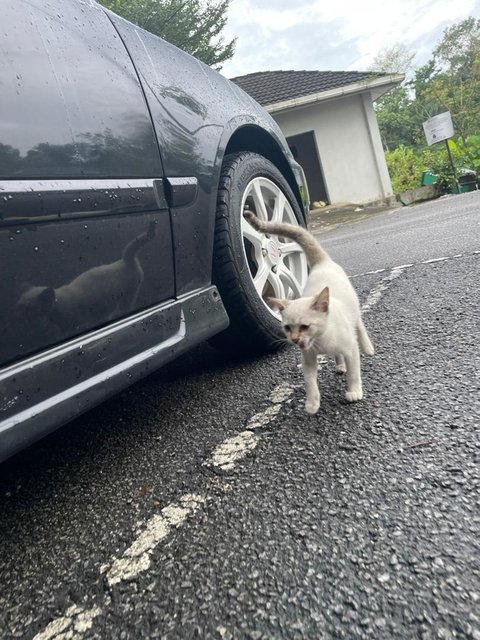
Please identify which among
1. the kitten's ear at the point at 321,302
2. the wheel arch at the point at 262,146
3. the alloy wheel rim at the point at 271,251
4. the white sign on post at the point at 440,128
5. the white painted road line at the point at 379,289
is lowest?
the white painted road line at the point at 379,289

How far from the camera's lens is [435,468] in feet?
3.64

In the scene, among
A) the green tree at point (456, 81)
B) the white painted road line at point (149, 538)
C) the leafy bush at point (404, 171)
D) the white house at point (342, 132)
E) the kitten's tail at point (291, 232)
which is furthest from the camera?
the green tree at point (456, 81)

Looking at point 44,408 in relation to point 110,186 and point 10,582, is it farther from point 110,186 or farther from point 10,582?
point 110,186

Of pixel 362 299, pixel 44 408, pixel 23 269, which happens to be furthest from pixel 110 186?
pixel 362 299

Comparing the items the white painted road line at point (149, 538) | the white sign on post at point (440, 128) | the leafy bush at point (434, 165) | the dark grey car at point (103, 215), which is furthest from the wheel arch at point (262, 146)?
the leafy bush at point (434, 165)

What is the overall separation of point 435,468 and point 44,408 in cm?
94

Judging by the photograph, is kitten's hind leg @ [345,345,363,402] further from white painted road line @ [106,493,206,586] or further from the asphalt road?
white painted road line @ [106,493,206,586]

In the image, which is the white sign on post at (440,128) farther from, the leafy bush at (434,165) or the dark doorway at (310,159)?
the dark doorway at (310,159)

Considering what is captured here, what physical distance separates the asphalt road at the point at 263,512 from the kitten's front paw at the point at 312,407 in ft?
0.12

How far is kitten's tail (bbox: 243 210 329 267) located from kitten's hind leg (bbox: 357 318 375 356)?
0.39 m

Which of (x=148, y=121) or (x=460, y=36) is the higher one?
(x=460, y=36)

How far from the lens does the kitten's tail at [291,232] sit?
211cm

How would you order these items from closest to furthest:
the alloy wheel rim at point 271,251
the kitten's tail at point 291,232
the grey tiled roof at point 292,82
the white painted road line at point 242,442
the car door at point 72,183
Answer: the car door at point 72,183, the white painted road line at point 242,442, the kitten's tail at point 291,232, the alloy wheel rim at point 271,251, the grey tiled roof at point 292,82

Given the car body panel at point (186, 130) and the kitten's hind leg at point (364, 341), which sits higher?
the car body panel at point (186, 130)
